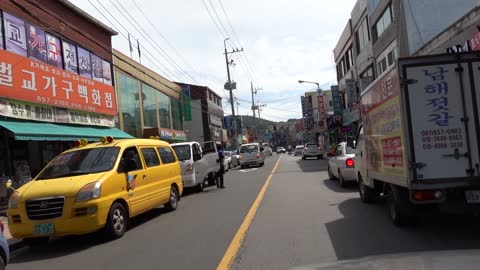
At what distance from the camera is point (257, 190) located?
56.4 feet

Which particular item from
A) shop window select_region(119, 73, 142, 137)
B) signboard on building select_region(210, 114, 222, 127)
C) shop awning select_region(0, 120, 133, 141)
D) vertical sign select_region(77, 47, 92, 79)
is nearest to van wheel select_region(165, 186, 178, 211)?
shop awning select_region(0, 120, 133, 141)

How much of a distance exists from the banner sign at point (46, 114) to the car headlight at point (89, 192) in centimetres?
850

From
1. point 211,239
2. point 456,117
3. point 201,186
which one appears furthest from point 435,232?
point 201,186

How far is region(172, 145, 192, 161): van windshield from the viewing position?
57.7 ft

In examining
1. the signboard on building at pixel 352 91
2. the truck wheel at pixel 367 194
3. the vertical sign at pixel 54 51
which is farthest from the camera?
the signboard on building at pixel 352 91

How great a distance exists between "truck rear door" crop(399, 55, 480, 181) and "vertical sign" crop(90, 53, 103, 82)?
19.4 m

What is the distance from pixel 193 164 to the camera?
17531 mm

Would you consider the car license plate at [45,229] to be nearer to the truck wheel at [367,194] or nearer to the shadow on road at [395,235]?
the shadow on road at [395,235]

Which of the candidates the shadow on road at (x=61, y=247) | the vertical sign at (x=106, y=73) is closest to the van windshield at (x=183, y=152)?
the shadow on road at (x=61, y=247)

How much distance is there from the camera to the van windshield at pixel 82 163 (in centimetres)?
975

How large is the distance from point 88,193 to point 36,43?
40.7 feet

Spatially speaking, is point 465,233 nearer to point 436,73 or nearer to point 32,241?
point 436,73

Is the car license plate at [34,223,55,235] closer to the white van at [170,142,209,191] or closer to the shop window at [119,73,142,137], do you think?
the white van at [170,142,209,191]

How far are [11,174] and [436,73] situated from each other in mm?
14672
